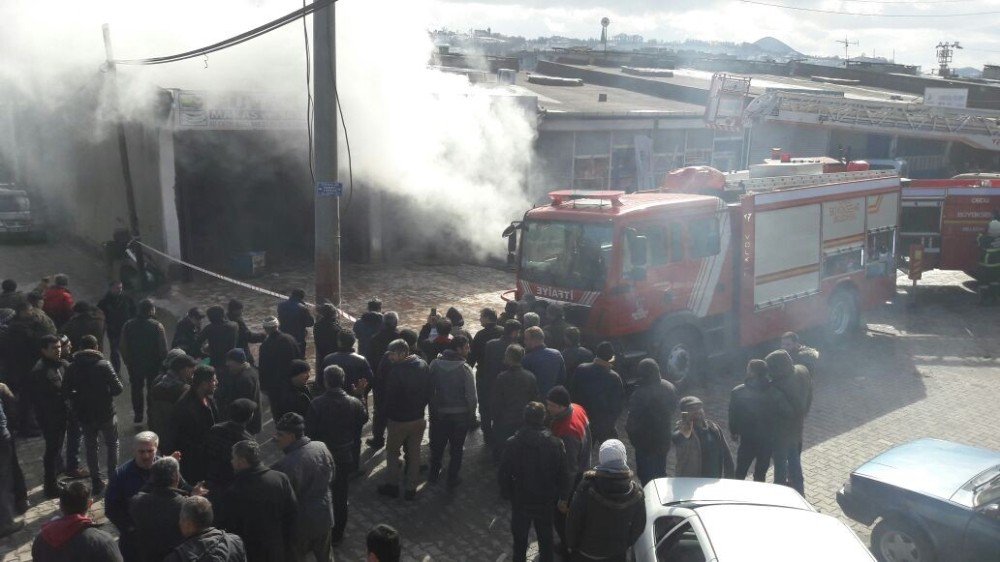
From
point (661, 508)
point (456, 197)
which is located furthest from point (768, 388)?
point (456, 197)

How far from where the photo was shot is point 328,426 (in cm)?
643

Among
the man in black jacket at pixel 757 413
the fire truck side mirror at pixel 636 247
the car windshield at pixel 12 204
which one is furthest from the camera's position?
the car windshield at pixel 12 204

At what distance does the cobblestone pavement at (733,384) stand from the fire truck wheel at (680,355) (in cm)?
45

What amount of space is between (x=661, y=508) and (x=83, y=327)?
6.45m

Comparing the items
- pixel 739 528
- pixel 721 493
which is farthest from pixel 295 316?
pixel 739 528

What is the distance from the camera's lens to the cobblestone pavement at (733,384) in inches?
283

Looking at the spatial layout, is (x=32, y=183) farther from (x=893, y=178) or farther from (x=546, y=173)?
(x=893, y=178)

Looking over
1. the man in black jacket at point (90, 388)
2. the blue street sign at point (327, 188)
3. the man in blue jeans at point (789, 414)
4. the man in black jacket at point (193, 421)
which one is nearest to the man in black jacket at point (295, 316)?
the blue street sign at point (327, 188)

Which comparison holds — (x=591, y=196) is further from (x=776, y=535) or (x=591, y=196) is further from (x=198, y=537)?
(x=198, y=537)

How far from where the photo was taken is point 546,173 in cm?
1977

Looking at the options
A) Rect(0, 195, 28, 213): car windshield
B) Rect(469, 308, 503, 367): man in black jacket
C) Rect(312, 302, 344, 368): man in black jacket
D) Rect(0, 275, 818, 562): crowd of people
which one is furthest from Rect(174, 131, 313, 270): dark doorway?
Rect(469, 308, 503, 367): man in black jacket

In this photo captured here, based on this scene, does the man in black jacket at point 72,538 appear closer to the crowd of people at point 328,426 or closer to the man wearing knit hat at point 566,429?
the crowd of people at point 328,426

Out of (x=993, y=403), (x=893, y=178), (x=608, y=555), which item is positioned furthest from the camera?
(x=893, y=178)

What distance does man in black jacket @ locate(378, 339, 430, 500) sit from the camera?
7207 mm
